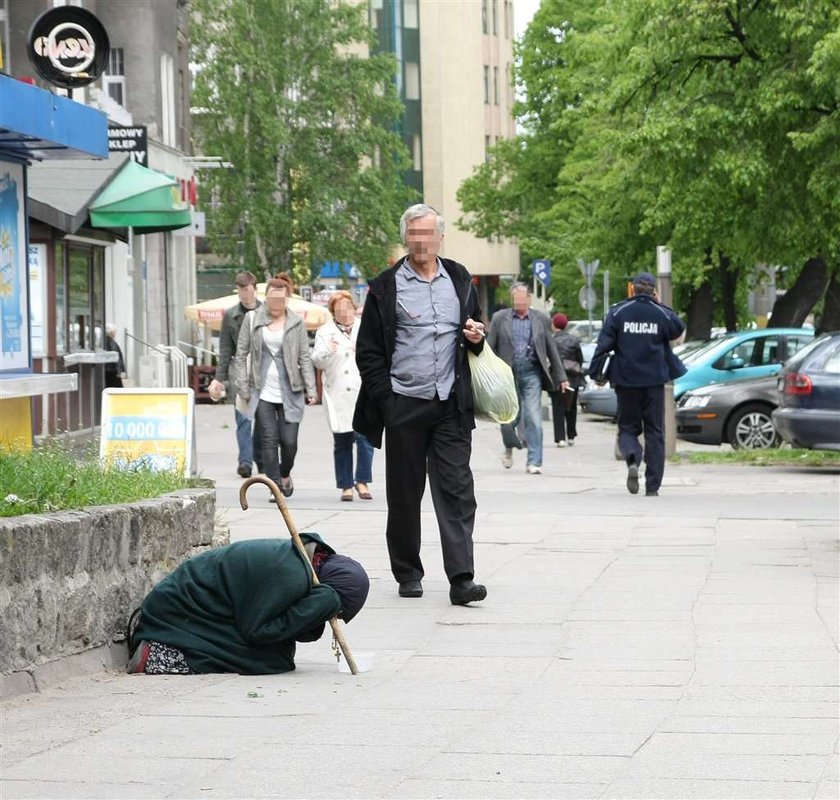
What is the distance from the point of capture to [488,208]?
6256 cm

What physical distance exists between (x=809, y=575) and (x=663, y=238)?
2589 centimetres

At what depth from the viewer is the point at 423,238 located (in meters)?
9.18

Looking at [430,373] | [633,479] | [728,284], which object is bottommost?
[633,479]

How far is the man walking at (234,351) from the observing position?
15844 millimetres

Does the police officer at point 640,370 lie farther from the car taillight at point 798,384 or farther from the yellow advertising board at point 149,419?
the yellow advertising board at point 149,419

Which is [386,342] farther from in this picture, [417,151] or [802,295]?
[417,151]

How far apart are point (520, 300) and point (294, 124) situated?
141 feet

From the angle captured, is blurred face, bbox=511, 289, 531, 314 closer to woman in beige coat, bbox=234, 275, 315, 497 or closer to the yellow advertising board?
woman in beige coat, bbox=234, 275, 315, 497

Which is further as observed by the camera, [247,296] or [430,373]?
[247,296]

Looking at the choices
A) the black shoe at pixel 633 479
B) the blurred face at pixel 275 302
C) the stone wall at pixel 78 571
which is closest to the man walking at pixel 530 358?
the black shoe at pixel 633 479

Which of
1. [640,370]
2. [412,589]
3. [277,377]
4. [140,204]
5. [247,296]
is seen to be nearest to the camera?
[412,589]

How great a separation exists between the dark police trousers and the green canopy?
17.2ft

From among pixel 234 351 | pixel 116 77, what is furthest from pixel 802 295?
pixel 234 351

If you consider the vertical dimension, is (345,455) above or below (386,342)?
below
